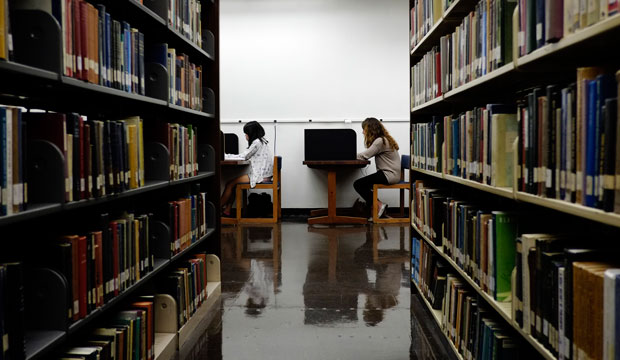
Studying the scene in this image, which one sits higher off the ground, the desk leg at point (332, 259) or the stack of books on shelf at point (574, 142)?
the stack of books on shelf at point (574, 142)

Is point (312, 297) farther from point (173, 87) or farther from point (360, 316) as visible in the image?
point (173, 87)

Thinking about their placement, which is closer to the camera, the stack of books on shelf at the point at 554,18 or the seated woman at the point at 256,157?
the stack of books on shelf at the point at 554,18

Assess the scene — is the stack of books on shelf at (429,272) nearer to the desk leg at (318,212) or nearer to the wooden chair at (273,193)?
the wooden chair at (273,193)

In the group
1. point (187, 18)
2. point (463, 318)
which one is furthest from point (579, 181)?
point (187, 18)

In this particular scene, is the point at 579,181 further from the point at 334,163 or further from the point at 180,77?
the point at 334,163

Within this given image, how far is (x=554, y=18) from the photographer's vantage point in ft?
4.01

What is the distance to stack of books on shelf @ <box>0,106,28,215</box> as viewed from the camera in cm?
124

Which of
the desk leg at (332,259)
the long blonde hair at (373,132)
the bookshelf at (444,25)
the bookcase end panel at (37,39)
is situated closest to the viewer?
the bookcase end panel at (37,39)

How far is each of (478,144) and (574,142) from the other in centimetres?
74

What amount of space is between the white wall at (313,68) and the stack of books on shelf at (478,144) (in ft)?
14.1

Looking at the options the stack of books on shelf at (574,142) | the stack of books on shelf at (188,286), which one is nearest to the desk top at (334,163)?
the stack of books on shelf at (188,286)

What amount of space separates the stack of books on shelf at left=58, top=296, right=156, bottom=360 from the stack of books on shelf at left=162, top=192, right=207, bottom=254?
1.17 ft

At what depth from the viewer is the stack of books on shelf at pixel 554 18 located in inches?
41.4

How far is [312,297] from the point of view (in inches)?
128
